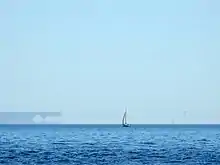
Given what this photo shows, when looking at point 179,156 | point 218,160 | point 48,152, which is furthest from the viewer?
point 48,152

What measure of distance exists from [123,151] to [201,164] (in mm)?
22689

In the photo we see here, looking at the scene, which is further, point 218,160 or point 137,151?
point 137,151

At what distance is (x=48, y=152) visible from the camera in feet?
313

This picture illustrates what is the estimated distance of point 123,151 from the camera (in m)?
97.9

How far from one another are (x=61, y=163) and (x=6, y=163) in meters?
6.49

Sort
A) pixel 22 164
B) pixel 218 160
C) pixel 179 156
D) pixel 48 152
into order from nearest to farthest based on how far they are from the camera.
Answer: pixel 22 164 → pixel 218 160 → pixel 179 156 → pixel 48 152

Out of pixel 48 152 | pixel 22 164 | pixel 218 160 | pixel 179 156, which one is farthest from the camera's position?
pixel 48 152

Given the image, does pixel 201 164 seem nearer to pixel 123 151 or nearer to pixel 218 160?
pixel 218 160

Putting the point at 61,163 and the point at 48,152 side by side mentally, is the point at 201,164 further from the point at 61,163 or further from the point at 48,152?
the point at 48,152

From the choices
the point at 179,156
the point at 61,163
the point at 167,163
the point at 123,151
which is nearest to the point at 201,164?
the point at 167,163

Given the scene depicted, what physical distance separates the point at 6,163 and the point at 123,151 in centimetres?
2597

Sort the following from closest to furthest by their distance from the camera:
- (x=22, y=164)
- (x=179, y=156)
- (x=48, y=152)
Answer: (x=22, y=164) → (x=179, y=156) → (x=48, y=152)

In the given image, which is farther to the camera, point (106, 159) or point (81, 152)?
point (81, 152)

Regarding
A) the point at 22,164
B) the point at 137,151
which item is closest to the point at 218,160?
the point at 137,151
